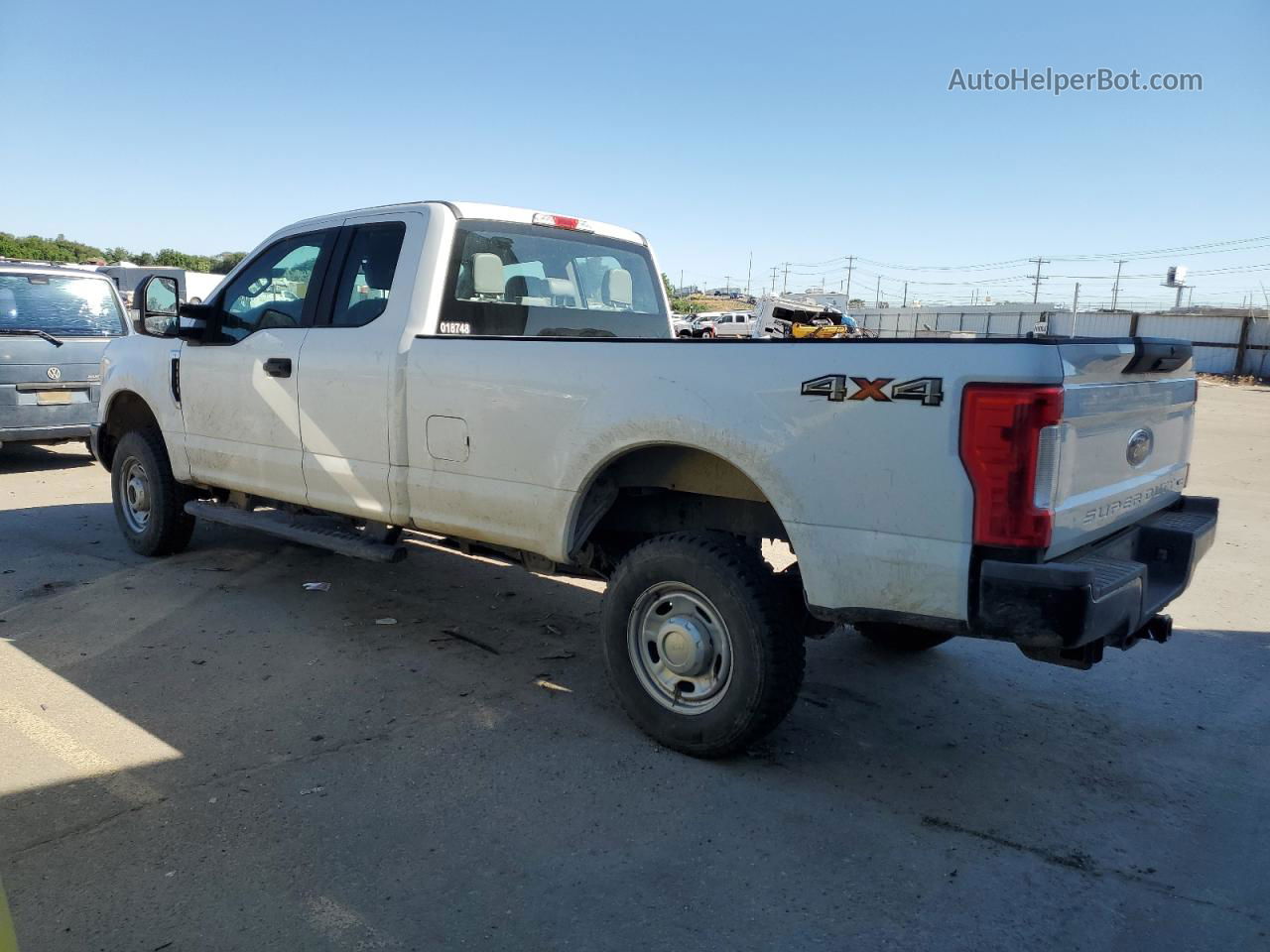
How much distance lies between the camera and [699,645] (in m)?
3.63

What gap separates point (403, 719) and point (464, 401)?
142 centimetres

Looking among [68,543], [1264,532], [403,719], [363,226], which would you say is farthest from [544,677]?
[1264,532]

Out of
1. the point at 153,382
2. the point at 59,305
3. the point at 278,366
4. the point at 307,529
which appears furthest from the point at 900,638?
the point at 59,305

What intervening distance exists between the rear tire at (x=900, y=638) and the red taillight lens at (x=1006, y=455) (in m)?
2.00

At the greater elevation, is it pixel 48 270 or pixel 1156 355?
pixel 48 270

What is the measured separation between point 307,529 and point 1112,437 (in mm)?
4054

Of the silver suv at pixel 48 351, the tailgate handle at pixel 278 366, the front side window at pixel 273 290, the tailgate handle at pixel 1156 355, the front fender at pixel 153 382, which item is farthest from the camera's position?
the silver suv at pixel 48 351

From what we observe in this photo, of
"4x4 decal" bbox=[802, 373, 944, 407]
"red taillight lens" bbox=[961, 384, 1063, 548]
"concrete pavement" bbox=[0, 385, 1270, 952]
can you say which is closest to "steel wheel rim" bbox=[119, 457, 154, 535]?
"concrete pavement" bbox=[0, 385, 1270, 952]

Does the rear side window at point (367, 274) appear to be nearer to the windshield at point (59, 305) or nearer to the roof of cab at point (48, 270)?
the windshield at point (59, 305)

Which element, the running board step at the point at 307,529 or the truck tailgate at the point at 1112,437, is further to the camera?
the running board step at the point at 307,529

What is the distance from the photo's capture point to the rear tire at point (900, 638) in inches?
189

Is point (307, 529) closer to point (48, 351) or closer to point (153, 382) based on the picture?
point (153, 382)

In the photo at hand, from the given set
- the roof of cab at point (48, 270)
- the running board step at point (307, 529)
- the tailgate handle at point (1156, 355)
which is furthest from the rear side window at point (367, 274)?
the roof of cab at point (48, 270)

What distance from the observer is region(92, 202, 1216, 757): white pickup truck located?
289 cm
